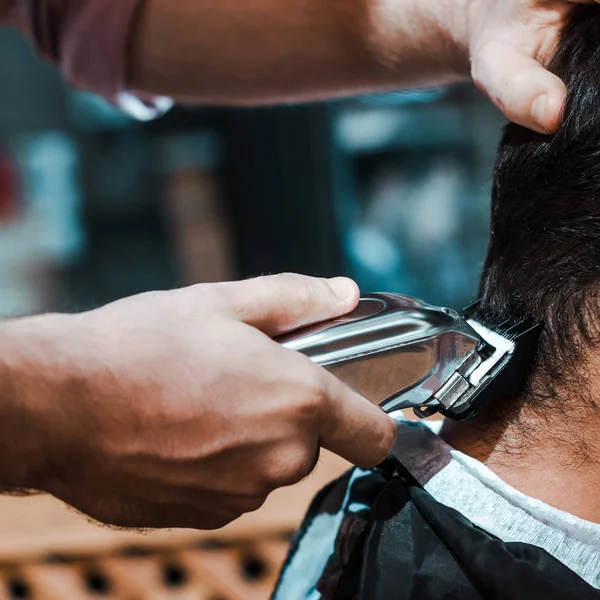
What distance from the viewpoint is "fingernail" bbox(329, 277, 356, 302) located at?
26.0 inches

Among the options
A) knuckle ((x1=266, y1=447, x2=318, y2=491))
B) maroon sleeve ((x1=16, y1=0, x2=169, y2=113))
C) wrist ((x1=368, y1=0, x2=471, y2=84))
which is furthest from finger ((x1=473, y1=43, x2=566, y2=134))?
maroon sleeve ((x1=16, y1=0, x2=169, y2=113))

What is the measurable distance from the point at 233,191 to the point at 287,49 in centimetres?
187

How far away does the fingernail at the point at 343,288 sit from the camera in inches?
26.0

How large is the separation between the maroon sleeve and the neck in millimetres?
807

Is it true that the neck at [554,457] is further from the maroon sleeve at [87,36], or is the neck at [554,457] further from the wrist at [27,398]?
the maroon sleeve at [87,36]

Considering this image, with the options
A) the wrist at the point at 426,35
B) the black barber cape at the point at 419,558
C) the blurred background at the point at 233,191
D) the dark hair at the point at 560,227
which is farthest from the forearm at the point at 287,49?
the blurred background at the point at 233,191

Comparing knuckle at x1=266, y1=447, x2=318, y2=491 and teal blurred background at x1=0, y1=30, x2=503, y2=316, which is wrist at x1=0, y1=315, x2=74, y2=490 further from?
teal blurred background at x1=0, y1=30, x2=503, y2=316

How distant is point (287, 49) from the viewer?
111 cm

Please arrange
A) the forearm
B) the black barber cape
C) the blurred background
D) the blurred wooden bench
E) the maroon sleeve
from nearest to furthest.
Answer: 1. the black barber cape
2. the forearm
3. the maroon sleeve
4. the blurred wooden bench
5. the blurred background

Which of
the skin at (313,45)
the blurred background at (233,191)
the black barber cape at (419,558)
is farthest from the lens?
the blurred background at (233,191)

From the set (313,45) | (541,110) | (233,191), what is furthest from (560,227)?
(233,191)

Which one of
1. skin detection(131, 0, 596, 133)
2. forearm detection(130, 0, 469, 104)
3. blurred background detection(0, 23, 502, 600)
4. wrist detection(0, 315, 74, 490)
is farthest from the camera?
blurred background detection(0, 23, 502, 600)

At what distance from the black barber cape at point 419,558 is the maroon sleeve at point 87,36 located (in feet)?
2.45

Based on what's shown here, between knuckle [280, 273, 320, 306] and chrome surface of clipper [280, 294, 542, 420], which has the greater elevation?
knuckle [280, 273, 320, 306]
